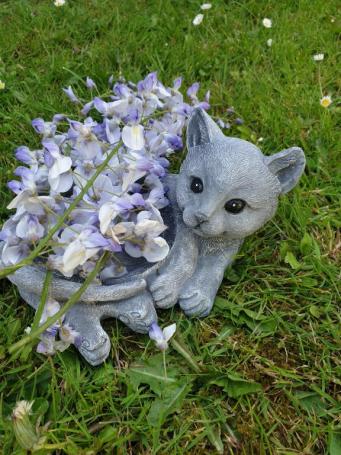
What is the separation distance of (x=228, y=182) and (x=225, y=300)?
538 millimetres

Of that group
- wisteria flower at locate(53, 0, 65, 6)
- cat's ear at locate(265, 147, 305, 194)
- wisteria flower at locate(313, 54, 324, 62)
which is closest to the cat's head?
cat's ear at locate(265, 147, 305, 194)

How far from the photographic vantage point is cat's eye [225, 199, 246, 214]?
1.68 metres

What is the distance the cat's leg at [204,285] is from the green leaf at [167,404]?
0.25 m

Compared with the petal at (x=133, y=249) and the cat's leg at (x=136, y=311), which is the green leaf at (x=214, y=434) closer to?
the cat's leg at (x=136, y=311)

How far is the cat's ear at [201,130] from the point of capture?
1743mm

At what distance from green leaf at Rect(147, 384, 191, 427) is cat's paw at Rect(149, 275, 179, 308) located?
0.27m

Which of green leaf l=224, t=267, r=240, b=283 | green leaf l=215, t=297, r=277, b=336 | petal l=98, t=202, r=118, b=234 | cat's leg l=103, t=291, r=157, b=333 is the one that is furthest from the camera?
green leaf l=224, t=267, r=240, b=283

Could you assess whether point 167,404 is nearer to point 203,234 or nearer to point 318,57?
point 203,234

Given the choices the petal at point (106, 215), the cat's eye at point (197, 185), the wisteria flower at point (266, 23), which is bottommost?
the wisteria flower at point (266, 23)

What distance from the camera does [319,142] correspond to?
2.56 meters

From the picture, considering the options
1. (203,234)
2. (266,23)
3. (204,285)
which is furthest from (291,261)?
(266,23)

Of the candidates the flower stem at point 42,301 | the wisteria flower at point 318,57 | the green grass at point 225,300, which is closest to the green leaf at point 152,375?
the green grass at point 225,300

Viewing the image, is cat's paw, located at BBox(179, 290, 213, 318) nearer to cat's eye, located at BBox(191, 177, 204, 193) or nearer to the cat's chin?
the cat's chin

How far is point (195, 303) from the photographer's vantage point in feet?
6.09
